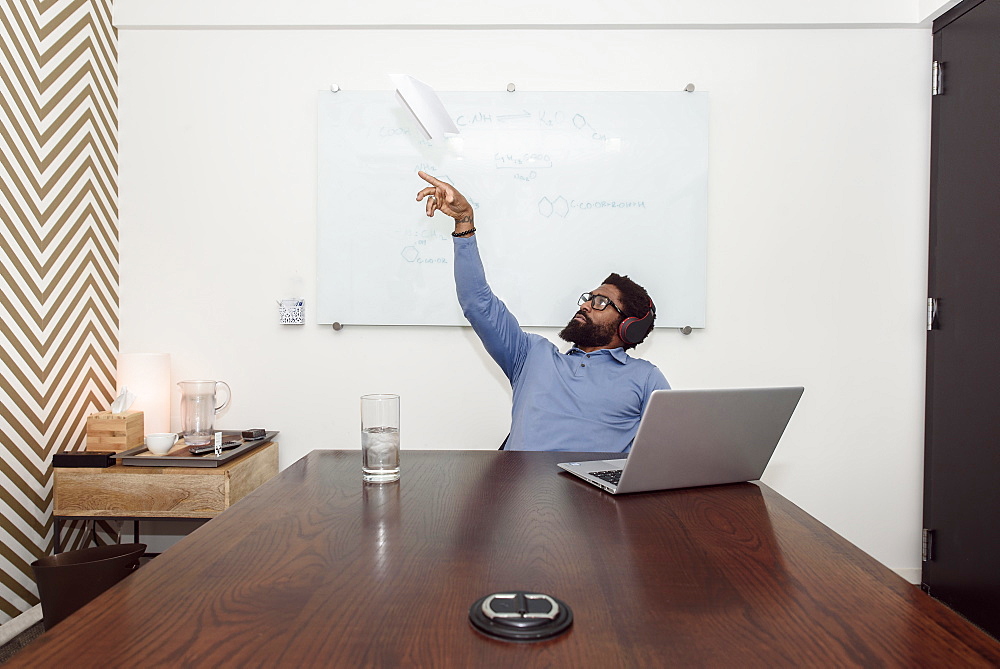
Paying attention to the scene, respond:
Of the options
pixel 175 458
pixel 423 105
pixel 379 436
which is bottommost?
pixel 175 458

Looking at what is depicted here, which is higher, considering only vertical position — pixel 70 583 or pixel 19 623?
pixel 70 583

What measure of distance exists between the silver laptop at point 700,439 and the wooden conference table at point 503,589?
0.24ft

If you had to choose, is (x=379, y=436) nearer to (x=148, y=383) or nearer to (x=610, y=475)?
(x=610, y=475)

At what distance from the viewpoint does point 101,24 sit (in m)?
2.88

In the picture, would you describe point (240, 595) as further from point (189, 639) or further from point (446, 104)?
point (446, 104)

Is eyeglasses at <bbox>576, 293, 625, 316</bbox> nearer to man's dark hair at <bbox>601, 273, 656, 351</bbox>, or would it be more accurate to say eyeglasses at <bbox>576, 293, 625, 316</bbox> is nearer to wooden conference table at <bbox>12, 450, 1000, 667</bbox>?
man's dark hair at <bbox>601, 273, 656, 351</bbox>

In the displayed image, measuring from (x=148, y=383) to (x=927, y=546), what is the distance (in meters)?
3.15

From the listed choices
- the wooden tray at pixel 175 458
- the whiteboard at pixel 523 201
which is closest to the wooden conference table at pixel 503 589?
the wooden tray at pixel 175 458

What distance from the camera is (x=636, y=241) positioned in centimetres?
297

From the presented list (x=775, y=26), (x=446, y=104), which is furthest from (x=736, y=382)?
(x=446, y=104)

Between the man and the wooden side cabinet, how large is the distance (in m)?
1.04

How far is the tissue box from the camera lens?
2.62 m

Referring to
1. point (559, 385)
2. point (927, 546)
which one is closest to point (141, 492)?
point (559, 385)

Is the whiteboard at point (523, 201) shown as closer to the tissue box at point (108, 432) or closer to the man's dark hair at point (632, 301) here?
the man's dark hair at point (632, 301)
